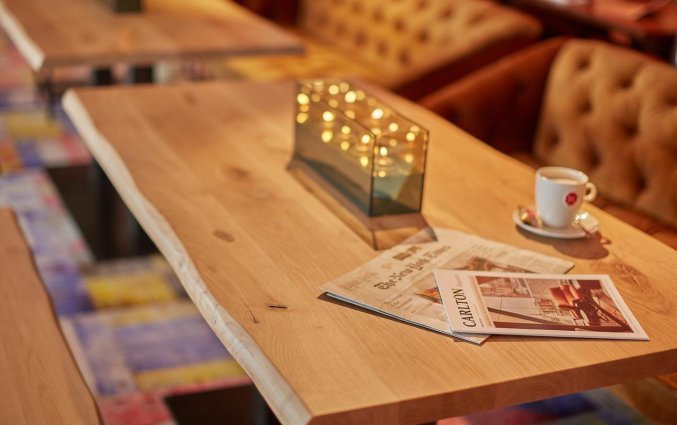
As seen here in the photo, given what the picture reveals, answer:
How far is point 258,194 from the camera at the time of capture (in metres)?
1.98

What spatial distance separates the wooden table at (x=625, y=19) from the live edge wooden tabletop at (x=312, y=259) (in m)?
1.44

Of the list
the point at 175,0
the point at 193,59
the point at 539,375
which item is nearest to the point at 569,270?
the point at 539,375

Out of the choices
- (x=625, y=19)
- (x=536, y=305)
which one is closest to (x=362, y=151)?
(x=536, y=305)

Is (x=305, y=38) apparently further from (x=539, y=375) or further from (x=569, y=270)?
(x=539, y=375)

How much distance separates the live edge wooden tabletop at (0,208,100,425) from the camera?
5.22 ft

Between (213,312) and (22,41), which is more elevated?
(213,312)

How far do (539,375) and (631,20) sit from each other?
2.71 metres

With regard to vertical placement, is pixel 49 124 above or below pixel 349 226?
below

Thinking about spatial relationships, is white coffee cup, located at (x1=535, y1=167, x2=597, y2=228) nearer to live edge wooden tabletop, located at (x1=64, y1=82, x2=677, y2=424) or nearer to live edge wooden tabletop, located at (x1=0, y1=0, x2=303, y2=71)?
live edge wooden tabletop, located at (x1=64, y1=82, x2=677, y2=424)

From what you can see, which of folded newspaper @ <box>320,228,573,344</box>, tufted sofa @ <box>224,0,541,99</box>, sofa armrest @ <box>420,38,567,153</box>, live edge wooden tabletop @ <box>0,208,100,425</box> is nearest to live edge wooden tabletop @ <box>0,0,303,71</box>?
tufted sofa @ <box>224,0,541,99</box>

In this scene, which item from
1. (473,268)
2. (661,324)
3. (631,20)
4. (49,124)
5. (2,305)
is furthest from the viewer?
(49,124)

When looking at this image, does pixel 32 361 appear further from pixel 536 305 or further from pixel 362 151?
pixel 536 305

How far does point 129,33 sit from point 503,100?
4.19 feet

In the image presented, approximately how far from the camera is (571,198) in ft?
5.96
